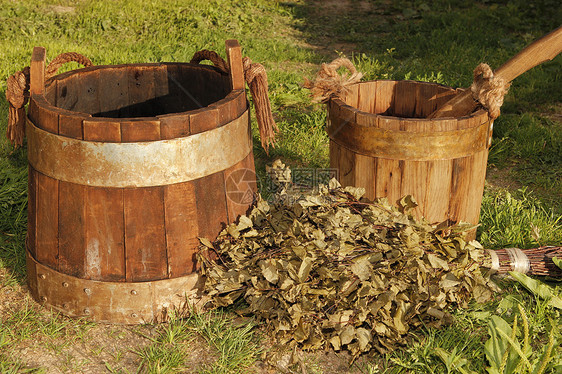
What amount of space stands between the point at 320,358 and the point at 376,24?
6.61 metres

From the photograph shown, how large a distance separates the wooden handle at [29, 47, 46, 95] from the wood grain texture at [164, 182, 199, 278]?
0.87m

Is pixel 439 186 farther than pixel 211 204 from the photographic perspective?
Yes

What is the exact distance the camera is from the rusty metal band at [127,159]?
2.70 meters

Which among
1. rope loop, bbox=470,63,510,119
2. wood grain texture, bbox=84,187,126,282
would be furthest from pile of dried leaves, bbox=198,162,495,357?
rope loop, bbox=470,63,510,119

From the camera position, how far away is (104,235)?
9.28ft

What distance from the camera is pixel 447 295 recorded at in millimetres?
3000

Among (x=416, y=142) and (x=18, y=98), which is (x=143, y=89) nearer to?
(x=18, y=98)

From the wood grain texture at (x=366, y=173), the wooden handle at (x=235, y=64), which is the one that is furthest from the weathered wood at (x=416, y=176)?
the wooden handle at (x=235, y=64)

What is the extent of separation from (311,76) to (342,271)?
396 centimetres

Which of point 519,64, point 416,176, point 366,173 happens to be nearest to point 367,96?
point 366,173

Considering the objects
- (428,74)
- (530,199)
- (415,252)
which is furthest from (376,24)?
(415,252)

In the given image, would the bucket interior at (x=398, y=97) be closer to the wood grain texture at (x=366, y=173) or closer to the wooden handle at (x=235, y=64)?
the wood grain texture at (x=366, y=173)

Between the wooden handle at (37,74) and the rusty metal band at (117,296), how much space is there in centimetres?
87

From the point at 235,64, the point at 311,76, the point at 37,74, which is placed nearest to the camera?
the point at 37,74
